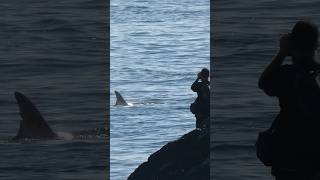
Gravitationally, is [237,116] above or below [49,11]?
below

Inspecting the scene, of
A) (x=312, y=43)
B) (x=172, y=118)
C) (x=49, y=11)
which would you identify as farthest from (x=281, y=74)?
(x=49, y=11)

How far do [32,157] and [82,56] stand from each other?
68 cm

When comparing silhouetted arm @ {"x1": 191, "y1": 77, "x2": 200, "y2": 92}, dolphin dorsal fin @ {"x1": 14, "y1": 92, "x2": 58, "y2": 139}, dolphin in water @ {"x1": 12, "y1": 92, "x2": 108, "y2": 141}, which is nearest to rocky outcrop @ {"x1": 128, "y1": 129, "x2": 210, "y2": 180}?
silhouetted arm @ {"x1": 191, "y1": 77, "x2": 200, "y2": 92}

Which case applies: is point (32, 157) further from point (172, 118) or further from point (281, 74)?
point (281, 74)

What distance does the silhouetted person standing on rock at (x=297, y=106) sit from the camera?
8.80 feet

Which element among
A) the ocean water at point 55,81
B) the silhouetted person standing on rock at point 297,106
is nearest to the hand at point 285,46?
the silhouetted person standing on rock at point 297,106

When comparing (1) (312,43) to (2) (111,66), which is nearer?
(1) (312,43)

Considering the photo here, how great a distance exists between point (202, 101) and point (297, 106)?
3416 mm

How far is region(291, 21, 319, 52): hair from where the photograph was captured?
2.73 meters

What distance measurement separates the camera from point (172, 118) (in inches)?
237

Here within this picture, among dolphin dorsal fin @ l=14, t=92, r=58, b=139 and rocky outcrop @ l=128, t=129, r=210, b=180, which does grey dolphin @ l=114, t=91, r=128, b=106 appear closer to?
rocky outcrop @ l=128, t=129, r=210, b=180

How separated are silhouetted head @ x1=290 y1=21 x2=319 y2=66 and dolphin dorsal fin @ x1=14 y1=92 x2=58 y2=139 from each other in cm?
359

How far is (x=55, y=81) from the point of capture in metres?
6.22

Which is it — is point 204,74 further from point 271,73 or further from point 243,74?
point 271,73
